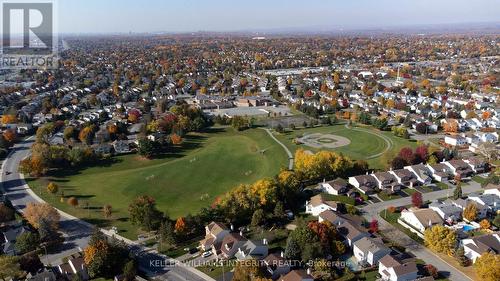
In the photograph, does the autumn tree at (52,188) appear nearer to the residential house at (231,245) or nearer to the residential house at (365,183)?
the residential house at (231,245)

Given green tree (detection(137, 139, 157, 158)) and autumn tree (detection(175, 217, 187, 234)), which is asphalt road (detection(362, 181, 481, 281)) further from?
green tree (detection(137, 139, 157, 158))

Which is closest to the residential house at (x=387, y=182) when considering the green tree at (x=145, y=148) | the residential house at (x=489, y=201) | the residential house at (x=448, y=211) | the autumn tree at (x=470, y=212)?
the residential house at (x=448, y=211)

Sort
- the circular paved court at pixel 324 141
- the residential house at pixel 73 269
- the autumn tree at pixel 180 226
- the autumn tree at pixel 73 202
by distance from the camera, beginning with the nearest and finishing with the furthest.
A: the residential house at pixel 73 269 → the autumn tree at pixel 180 226 → the autumn tree at pixel 73 202 → the circular paved court at pixel 324 141

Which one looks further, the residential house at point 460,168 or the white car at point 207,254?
the residential house at point 460,168

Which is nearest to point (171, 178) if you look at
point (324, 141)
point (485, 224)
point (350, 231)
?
point (350, 231)

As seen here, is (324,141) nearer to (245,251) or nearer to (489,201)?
(489,201)

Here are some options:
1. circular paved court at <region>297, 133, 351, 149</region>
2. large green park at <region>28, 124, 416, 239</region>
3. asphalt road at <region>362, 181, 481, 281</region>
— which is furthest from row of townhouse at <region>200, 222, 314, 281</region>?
circular paved court at <region>297, 133, 351, 149</region>
